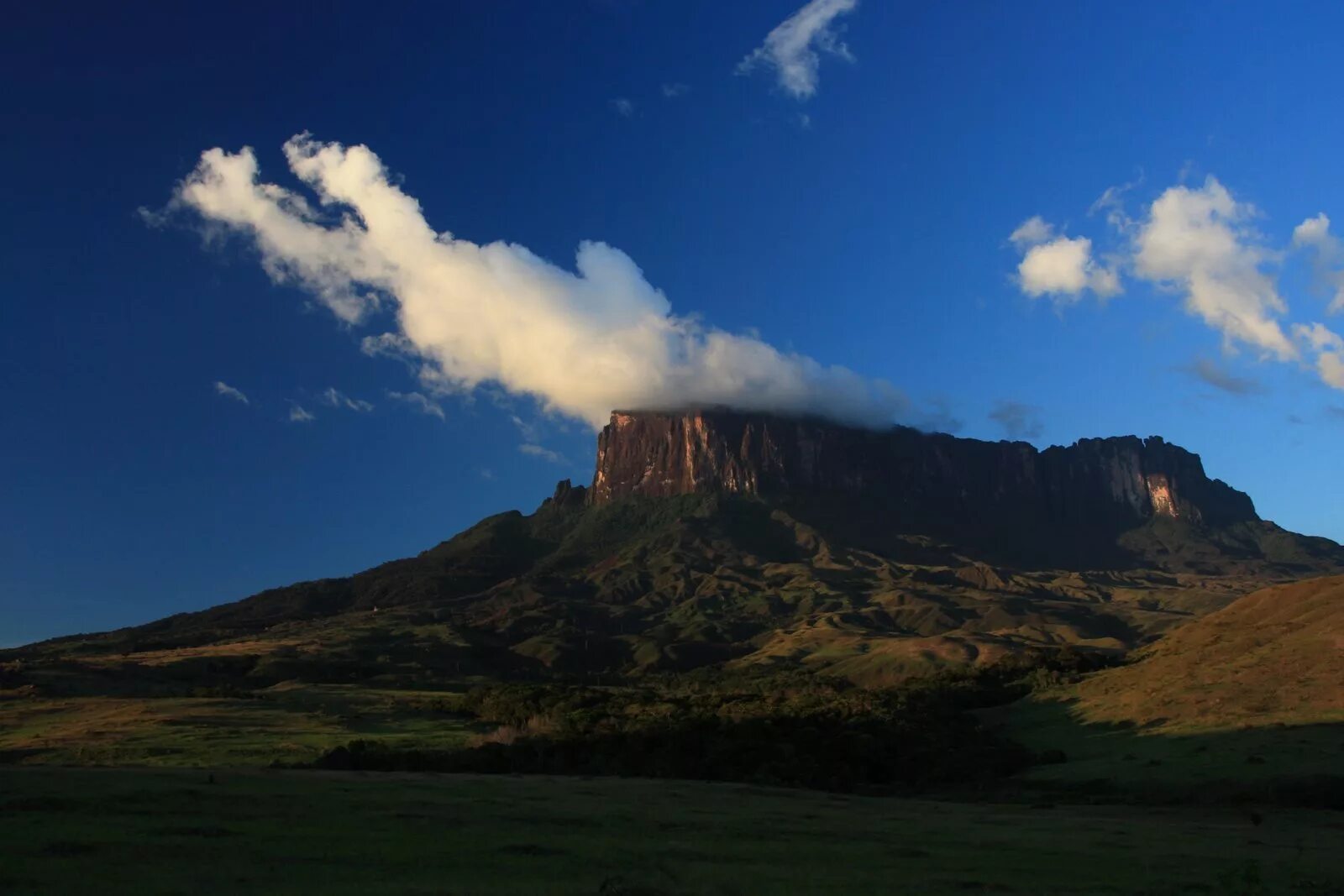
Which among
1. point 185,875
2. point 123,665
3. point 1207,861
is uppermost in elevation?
point 123,665

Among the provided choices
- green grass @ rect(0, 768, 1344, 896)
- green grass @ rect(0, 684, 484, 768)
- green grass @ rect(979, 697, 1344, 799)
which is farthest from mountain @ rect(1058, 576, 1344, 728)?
green grass @ rect(0, 684, 484, 768)

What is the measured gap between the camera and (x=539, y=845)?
79.2 ft

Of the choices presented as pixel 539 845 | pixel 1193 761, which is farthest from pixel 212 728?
pixel 1193 761

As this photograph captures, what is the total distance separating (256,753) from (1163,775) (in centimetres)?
5684

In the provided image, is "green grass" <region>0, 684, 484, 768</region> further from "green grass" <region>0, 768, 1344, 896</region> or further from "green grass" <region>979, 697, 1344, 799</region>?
"green grass" <region>979, 697, 1344, 799</region>

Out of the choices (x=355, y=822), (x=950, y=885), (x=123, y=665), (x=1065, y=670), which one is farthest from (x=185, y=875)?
(x=123, y=665)

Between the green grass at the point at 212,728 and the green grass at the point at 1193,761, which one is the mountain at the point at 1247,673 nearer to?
the green grass at the point at 1193,761

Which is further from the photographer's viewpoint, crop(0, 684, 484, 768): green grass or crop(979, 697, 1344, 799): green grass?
crop(0, 684, 484, 768): green grass

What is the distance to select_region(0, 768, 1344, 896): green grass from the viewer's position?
19.2 meters

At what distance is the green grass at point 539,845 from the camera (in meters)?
19.2

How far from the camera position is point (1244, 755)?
171 feet

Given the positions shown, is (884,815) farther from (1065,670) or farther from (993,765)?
(1065,670)

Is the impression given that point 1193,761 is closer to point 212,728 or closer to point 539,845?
point 539,845

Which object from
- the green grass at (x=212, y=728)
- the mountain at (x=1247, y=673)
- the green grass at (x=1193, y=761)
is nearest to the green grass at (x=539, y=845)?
the green grass at (x=1193, y=761)
